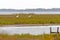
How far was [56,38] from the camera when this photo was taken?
19141mm

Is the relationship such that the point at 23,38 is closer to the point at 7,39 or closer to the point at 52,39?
the point at 7,39

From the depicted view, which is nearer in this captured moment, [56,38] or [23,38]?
[56,38]

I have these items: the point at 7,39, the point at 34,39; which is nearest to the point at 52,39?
the point at 34,39

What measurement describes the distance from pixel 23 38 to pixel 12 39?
102 cm

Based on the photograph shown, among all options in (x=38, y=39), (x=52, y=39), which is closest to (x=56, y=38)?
(x=52, y=39)

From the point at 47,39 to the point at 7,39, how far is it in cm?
308

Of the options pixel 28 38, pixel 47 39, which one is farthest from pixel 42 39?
pixel 28 38

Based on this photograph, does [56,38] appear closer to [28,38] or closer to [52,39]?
[52,39]

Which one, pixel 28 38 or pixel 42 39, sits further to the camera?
pixel 28 38

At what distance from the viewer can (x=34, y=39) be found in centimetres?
2034

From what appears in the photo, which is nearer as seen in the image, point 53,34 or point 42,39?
point 42,39

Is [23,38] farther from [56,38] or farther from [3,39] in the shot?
[56,38]

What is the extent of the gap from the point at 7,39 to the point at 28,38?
1637mm

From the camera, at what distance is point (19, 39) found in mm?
19922
